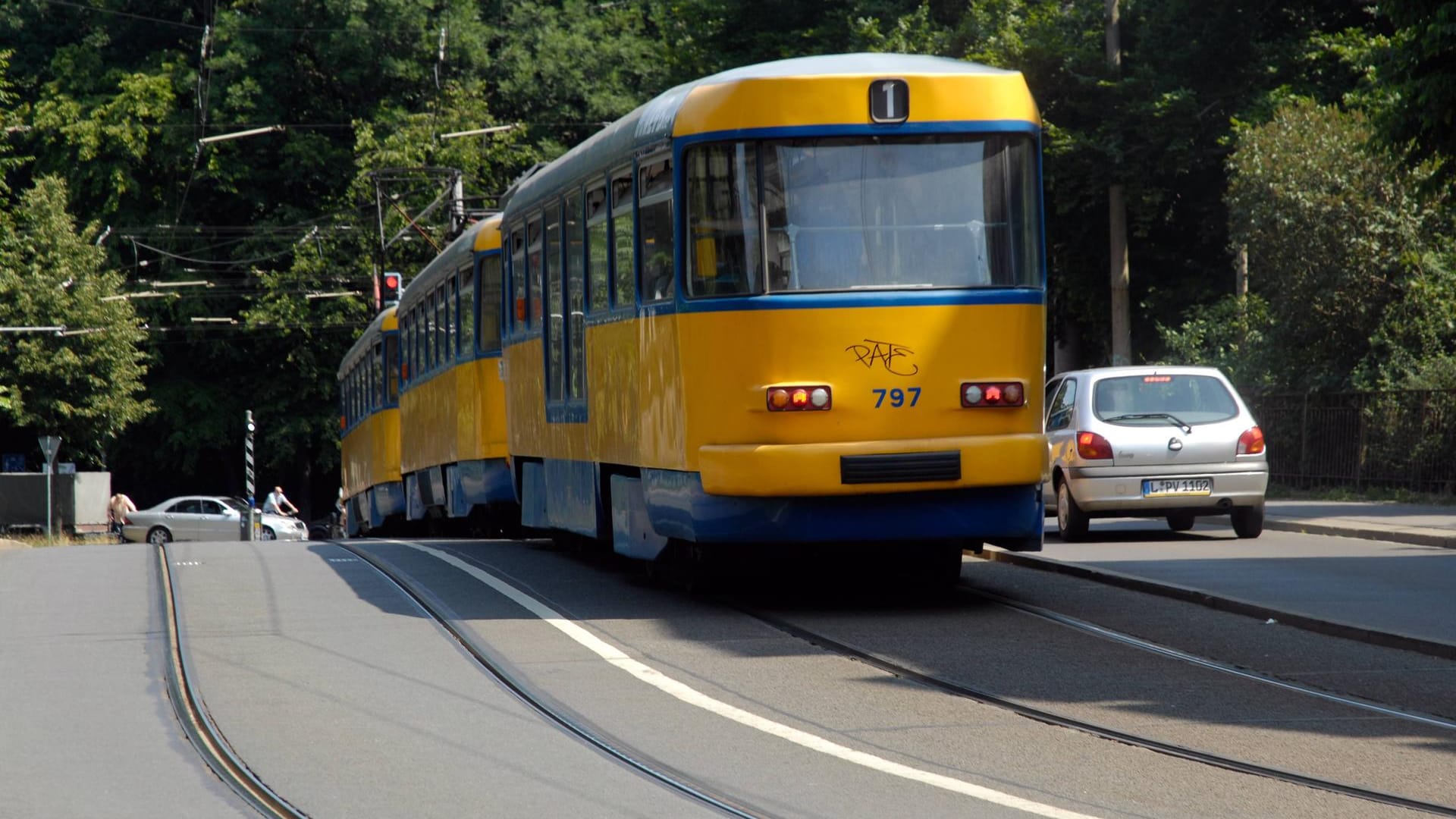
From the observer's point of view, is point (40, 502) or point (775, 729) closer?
point (775, 729)

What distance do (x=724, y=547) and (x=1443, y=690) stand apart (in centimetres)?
489

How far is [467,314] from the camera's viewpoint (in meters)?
21.3

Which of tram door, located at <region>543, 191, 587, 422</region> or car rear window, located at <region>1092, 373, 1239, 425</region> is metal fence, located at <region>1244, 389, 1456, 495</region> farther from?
tram door, located at <region>543, 191, 587, 422</region>

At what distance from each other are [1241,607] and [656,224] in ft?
14.0

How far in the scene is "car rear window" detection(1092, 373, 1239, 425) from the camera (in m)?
18.6

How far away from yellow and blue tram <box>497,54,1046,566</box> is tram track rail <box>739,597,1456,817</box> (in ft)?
3.27

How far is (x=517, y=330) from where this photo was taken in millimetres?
17141

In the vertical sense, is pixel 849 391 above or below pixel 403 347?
below

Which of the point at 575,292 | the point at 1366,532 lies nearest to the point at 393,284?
the point at 1366,532

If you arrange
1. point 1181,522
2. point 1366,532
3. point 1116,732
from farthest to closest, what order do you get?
point 1181,522
point 1366,532
point 1116,732

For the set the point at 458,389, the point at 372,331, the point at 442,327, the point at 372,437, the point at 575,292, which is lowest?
the point at 372,437

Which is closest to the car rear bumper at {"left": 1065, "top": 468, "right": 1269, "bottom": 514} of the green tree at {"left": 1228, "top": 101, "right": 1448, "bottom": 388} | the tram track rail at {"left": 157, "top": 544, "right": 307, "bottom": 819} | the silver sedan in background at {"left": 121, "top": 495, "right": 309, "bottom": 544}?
the tram track rail at {"left": 157, "top": 544, "right": 307, "bottom": 819}

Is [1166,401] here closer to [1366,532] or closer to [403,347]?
[1366,532]

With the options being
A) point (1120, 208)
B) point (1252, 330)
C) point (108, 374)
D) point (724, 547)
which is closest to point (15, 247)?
point (108, 374)
